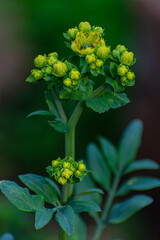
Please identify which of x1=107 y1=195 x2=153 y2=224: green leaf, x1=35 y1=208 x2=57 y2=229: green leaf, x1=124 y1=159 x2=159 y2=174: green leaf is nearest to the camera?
x1=35 y1=208 x2=57 y2=229: green leaf

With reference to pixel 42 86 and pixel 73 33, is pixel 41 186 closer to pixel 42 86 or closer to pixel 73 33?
pixel 73 33

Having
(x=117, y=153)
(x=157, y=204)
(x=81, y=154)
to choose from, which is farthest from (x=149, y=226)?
(x=117, y=153)

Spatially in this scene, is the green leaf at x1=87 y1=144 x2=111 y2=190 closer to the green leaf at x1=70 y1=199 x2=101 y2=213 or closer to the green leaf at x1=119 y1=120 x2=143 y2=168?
the green leaf at x1=119 y1=120 x2=143 y2=168

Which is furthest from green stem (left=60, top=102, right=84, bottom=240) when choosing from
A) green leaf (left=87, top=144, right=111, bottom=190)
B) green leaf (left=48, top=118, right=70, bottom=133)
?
green leaf (left=87, top=144, right=111, bottom=190)

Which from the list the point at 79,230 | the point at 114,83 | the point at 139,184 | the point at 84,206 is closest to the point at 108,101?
the point at 114,83

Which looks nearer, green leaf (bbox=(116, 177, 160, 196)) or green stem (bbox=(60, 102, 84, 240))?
green stem (bbox=(60, 102, 84, 240))

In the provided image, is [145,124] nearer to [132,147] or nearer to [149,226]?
[149,226]

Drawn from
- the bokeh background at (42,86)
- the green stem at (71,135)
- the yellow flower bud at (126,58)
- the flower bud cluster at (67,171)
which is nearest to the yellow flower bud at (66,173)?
the flower bud cluster at (67,171)
